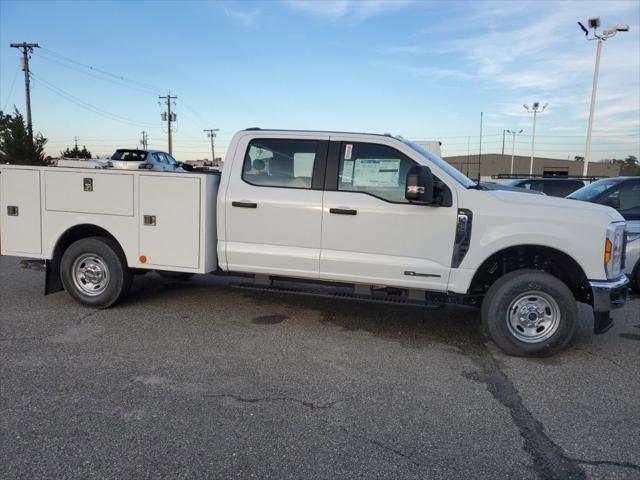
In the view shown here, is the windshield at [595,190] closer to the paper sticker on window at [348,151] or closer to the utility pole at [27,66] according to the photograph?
the paper sticker on window at [348,151]

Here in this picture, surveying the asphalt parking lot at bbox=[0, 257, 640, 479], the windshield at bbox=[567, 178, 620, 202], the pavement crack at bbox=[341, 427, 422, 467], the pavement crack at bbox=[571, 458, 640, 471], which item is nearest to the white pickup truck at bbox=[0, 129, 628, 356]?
the asphalt parking lot at bbox=[0, 257, 640, 479]

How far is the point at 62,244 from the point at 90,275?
1.83ft

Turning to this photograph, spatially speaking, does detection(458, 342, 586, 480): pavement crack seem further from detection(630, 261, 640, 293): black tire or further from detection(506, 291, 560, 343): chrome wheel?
detection(630, 261, 640, 293): black tire

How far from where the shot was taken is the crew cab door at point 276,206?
5.59m

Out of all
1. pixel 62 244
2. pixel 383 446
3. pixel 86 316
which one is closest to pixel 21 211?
pixel 62 244

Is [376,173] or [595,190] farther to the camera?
[595,190]

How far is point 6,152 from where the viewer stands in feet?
107

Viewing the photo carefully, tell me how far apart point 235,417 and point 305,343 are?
1.73 metres

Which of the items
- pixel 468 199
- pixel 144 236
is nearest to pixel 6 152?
pixel 144 236

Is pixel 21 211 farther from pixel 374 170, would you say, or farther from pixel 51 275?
pixel 374 170

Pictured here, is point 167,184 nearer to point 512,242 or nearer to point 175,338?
point 175,338

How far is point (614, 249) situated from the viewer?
504 cm

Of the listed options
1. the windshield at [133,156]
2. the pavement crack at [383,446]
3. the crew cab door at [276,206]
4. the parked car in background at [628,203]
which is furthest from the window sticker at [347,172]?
the windshield at [133,156]

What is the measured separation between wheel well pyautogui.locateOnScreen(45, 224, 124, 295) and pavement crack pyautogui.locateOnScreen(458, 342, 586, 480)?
14.2 ft
